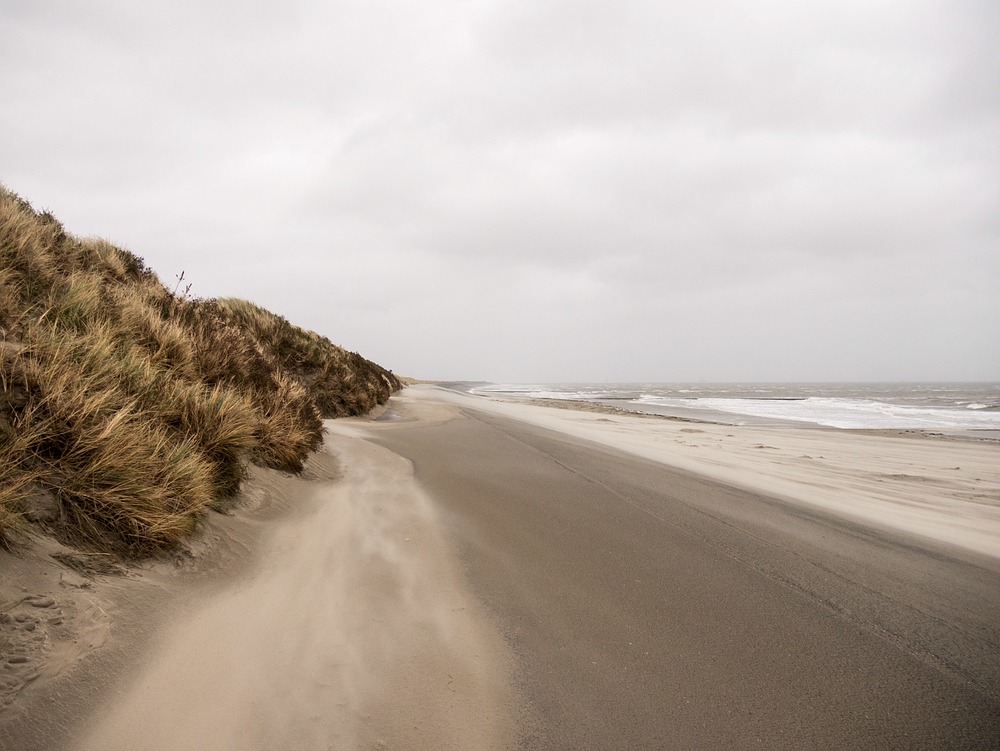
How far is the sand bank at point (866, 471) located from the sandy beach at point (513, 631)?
0.20 metres

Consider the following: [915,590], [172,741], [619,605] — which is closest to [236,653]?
[172,741]

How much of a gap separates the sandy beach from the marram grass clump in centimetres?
28

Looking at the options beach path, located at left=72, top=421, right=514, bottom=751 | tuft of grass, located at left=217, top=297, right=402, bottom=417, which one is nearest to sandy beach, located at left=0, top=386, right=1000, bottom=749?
beach path, located at left=72, top=421, right=514, bottom=751

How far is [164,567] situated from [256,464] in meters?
1.84

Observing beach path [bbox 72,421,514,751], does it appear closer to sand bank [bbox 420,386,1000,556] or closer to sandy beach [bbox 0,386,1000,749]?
sandy beach [bbox 0,386,1000,749]

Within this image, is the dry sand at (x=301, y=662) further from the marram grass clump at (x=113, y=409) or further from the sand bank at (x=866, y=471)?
the sand bank at (x=866, y=471)

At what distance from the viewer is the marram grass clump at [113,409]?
7.68ft

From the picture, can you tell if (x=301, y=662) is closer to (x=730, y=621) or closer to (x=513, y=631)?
(x=513, y=631)

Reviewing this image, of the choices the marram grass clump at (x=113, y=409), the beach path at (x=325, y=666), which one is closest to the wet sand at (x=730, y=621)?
the beach path at (x=325, y=666)

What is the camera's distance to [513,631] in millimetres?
2330

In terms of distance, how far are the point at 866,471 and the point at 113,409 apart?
9881 millimetres

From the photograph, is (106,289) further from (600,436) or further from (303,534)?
(600,436)

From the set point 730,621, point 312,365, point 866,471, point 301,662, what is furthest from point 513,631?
point 312,365

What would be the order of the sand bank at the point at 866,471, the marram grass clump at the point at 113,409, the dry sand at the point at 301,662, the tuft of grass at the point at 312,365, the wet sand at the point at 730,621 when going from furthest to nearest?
the tuft of grass at the point at 312,365 → the sand bank at the point at 866,471 → the marram grass clump at the point at 113,409 → the wet sand at the point at 730,621 → the dry sand at the point at 301,662
